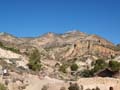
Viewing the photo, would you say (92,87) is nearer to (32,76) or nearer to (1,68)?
(32,76)

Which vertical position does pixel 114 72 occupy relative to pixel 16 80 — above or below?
above

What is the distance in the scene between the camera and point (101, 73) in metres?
70.6

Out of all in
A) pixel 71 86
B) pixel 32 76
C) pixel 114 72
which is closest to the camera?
pixel 71 86

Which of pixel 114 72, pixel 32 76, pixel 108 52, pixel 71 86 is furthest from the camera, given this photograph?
pixel 108 52

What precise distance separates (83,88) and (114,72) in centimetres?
2934

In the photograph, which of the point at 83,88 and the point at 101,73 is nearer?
the point at 83,88

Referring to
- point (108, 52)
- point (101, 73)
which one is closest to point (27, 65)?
point (101, 73)

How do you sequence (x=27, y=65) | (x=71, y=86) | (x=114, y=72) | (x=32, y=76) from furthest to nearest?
(x=114, y=72), (x=27, y=65), (x=32, y=76), (x=71, y=86)

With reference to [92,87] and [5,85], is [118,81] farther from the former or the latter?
[5,85]

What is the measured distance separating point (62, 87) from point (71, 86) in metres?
1.00

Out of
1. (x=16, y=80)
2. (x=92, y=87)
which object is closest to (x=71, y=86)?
(x=92, y=87)

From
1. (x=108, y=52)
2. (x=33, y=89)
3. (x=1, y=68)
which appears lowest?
(x=33, y=89)

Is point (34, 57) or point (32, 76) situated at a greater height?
point (34, 57)

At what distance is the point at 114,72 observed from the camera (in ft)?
229
